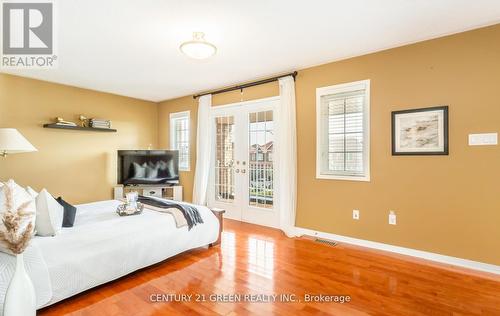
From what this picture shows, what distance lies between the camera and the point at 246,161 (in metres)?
4.62

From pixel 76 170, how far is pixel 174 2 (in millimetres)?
3930

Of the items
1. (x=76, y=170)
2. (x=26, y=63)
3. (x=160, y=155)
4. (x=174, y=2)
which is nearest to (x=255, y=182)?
(x=160, y=155)

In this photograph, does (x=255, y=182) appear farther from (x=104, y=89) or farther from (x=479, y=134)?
(x=104, y=89)

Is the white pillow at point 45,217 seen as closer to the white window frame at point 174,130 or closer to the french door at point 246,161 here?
the french door at point 246,161

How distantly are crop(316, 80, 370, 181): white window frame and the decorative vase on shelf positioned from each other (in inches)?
127

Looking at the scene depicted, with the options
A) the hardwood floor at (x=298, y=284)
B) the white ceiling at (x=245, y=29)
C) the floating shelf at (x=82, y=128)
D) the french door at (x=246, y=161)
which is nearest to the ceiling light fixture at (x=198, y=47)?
the white ceiling at (x=245, y=29)

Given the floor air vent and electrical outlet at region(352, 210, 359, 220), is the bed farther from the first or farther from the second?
electrical outlet at region(352, 210, 359, 220)

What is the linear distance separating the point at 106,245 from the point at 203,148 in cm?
298

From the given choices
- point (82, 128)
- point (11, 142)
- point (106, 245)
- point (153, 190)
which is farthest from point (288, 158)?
point (82, 128)

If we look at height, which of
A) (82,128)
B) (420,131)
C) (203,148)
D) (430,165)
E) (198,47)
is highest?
(198,47)

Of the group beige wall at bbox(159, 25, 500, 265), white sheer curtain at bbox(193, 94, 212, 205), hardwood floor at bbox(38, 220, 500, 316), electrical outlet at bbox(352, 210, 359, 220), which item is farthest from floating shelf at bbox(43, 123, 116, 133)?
electrical outlet at bbox(352, 210, 359, 220)

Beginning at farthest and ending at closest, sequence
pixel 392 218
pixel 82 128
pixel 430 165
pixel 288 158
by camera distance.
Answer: pixel 82 128 → pixel 288 158 → pixel 392 218 → pixel 430 165

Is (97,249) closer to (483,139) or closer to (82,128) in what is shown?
(82,128)

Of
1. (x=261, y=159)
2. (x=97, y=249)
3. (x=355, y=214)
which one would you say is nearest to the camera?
(x=97, y=249)
